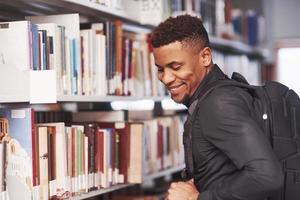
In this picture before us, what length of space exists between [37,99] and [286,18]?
4614mm

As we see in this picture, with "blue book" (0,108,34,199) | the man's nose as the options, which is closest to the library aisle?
"blue book" (0,108,34,199)

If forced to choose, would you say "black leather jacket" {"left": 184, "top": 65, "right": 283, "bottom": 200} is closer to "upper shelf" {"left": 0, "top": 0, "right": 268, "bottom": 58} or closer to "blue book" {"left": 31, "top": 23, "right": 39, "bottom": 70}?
"blue book" {"left": 31, "top": 23, "right": 39, "bottom": 70}

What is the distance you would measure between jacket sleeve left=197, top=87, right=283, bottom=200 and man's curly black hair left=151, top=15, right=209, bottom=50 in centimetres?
26

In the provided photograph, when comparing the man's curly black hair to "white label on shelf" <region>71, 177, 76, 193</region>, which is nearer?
the man's curly black hair

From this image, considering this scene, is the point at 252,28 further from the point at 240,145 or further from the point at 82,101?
the point at 240,145

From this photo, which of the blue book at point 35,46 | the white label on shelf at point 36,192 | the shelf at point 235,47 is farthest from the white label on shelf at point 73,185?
the shelf at point 235,47

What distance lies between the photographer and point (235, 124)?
67.7 inches

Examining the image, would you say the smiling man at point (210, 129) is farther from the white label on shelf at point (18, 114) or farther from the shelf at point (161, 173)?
the shelf at point (161, 173)

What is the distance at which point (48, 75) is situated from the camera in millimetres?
2092

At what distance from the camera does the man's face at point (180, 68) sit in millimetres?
1967

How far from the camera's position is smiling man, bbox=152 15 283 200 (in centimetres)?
171

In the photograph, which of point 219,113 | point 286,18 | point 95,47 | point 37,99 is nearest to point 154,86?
point 95,47

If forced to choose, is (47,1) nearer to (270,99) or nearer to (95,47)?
(95,47)

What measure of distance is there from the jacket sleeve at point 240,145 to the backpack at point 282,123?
0.27 feet
